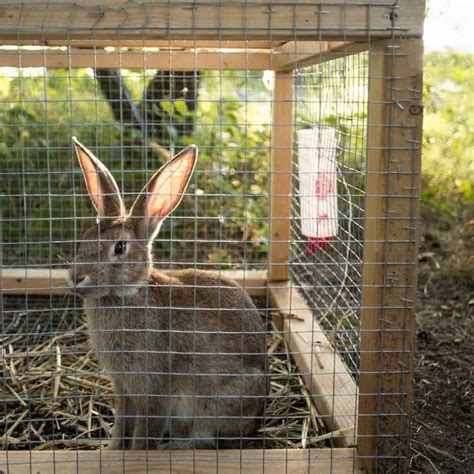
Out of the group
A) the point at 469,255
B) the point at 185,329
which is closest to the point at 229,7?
the point at 185,329

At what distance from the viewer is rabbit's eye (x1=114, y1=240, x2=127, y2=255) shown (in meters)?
3.27

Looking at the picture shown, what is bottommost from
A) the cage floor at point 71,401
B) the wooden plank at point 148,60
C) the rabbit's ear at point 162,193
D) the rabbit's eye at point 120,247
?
the cage floor at point 71,401

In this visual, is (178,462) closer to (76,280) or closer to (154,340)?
(154,340)

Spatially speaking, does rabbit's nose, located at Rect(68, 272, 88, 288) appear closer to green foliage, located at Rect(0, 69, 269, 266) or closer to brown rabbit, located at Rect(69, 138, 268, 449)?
brown rabbit, located at Rect(69, 138, 268, 449)

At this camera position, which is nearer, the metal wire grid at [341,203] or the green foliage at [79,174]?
the metal wire grid at [341,203]

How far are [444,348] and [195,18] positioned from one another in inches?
97.9

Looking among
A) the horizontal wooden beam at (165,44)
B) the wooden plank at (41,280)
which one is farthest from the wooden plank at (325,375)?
the horizontal wooden beam at (165,44)

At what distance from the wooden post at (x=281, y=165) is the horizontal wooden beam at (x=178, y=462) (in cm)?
207

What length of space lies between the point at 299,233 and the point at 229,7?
259cm

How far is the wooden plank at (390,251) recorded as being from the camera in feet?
9.05

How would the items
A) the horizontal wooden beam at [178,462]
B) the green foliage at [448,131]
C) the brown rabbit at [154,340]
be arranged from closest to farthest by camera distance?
the horizontal wooden beam at [178,462] → the brown rabbit at [154,340] → the green foliage at [448,131]

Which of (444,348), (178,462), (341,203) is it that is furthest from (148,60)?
(178,462)

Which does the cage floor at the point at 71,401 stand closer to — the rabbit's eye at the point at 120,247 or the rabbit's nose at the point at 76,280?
the rabbit's nose at the point at 76,280

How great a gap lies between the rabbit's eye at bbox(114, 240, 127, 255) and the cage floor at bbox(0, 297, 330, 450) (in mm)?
286
